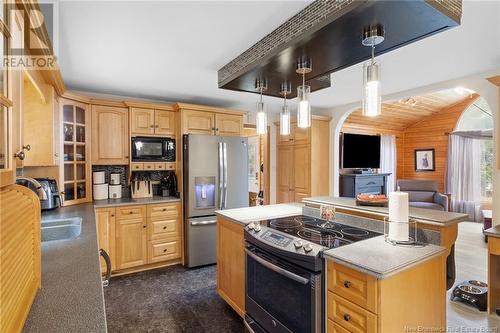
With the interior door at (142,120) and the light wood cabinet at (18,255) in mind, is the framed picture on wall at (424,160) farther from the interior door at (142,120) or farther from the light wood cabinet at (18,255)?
the light wood cabinet at (18,255)

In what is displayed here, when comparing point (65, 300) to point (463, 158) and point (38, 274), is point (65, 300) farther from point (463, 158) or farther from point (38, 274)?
point (463, 158)

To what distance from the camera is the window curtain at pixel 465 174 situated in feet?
21.2

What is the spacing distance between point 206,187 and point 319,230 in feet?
6.67

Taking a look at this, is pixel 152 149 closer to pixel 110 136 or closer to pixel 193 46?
pixel 110 136

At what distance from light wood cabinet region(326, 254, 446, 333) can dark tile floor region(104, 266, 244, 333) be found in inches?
44.4

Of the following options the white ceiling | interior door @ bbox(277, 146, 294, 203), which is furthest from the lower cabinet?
interior door @ bbox(277, 146, 294, 203)

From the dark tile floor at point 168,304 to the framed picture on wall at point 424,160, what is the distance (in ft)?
21.5

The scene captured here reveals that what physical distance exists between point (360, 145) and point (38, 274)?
5.67 m

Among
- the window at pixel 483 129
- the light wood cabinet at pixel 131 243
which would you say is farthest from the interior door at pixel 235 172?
the window at pixel 483 129

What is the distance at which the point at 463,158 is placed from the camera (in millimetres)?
6566

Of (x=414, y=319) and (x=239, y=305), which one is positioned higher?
(x=414, y=319)

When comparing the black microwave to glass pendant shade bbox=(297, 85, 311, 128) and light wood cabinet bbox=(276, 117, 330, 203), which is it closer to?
light wood cabinet bbox=(276, 117, 330, 203)

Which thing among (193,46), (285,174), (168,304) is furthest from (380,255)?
(285,174)

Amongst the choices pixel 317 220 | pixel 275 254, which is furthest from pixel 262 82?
pixel 275 254
